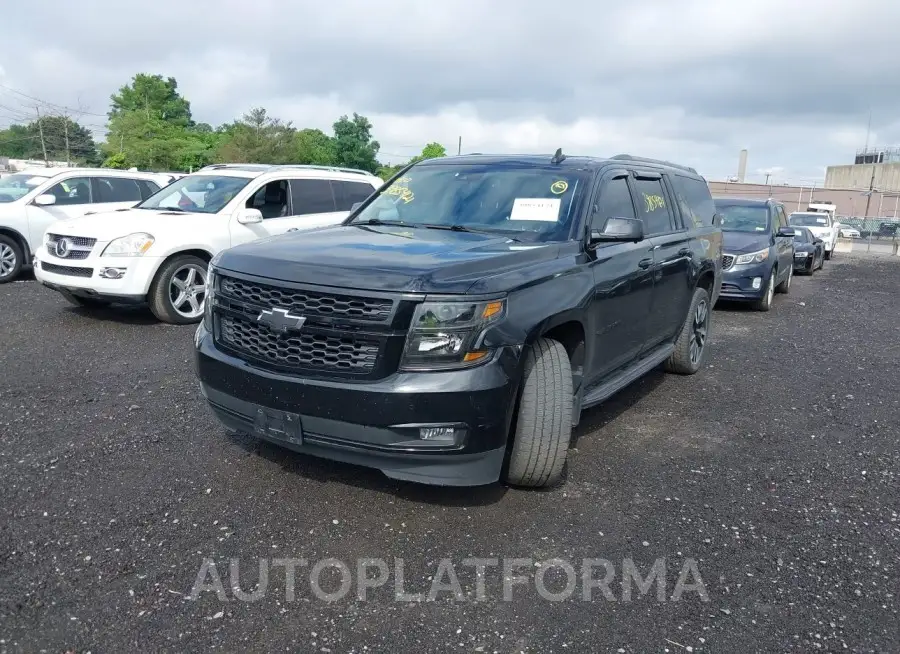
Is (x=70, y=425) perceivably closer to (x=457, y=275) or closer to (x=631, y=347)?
(x=457, y=275)

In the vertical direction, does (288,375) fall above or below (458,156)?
below

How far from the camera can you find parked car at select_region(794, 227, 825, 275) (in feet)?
58.5

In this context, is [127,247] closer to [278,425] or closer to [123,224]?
[123,224]

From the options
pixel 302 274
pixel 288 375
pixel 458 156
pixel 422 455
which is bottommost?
pixel 422 455

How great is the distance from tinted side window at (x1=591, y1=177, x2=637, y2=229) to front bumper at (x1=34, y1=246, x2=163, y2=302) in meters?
5.11

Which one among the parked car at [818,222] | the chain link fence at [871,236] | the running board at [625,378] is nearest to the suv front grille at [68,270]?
the running board at [625,378]

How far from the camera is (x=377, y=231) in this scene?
459 cm

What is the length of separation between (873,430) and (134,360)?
6.15m

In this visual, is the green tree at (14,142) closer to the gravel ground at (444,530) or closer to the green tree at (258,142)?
the green tree at (258,142)

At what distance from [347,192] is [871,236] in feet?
121

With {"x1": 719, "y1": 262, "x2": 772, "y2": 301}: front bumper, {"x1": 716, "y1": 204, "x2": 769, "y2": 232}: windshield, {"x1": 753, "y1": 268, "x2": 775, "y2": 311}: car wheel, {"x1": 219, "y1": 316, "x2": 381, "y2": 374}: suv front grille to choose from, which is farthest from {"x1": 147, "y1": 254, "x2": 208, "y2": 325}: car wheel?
{"x1": 716, "y1": 204, "x2": 769, "y2": 232}: windshield

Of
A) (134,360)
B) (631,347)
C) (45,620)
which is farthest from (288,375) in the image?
(134,360)

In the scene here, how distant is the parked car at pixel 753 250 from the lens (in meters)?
11.0

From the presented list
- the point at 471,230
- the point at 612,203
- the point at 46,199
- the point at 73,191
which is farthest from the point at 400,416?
the point at 73,191
